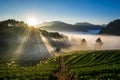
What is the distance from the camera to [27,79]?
171 feet

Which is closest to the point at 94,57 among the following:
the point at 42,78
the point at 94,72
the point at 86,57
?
the point at 86,57

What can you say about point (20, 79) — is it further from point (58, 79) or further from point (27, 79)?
point (58, 79)

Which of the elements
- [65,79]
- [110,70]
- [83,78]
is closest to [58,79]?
[65,79]

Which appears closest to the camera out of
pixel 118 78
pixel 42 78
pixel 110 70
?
pixel 118 78

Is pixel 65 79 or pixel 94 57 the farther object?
pixel 94 57

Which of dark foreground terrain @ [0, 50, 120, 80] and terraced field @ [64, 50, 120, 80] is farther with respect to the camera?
dark foreground terrain @ [0, 50, 120, 80]

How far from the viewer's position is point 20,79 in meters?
54.0

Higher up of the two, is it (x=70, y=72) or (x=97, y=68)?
(x=70, y=72)

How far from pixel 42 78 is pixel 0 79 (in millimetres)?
10323

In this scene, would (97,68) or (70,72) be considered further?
(97,68)

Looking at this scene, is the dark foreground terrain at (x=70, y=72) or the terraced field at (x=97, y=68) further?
the dark foreground terrain at (x=70, y=72)

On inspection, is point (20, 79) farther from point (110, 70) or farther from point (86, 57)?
point (86, 57)

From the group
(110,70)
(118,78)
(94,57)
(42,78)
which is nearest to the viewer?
(118,78)

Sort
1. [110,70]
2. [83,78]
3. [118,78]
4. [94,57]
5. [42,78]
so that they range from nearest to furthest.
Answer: [118,78]
[83,78]
[42,78]
[110,70]
[94,57]
